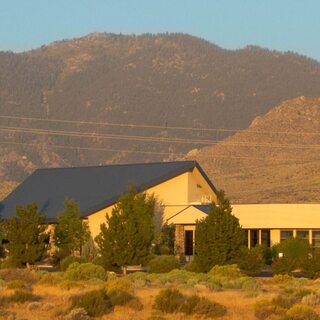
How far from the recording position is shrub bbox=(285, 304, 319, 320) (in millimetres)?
28641

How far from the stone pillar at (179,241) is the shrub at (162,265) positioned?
1266 cm

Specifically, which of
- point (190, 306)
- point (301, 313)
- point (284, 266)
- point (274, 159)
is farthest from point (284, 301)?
point (274, 159)

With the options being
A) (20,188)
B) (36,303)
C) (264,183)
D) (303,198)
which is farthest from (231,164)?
(36,303)

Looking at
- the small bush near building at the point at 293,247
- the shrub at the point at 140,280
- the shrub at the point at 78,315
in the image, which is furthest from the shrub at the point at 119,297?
the small bush near building at the point at 293,247

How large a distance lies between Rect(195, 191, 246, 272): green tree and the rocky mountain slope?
6774 centimetres

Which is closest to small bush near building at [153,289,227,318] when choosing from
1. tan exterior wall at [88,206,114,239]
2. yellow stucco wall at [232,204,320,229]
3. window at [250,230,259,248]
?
yellow stucco wall at [232,204,320,229]

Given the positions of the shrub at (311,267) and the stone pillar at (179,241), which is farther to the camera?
the stone pillar at (179,241)

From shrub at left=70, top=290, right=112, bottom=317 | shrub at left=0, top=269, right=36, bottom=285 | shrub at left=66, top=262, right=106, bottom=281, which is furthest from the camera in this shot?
shrub at left=66, top=262, right=106, bottom=281

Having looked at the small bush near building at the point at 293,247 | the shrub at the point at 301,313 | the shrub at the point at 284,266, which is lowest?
the shrub at the point at 301,313

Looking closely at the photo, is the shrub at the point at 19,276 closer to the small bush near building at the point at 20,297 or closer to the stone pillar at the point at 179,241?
the small bush near building at the point at 20,297

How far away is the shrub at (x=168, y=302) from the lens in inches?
1209

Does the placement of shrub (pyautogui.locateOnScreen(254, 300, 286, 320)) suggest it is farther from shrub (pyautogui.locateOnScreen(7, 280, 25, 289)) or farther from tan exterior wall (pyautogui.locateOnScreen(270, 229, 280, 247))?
tan exterior wall (pyautogui.locateOnScreen(270, 229, 280, 247))

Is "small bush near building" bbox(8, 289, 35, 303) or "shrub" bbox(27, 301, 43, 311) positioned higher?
"small bush near building" bbox(8, 289, 35, 303)

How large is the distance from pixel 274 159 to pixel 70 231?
8607 cm
